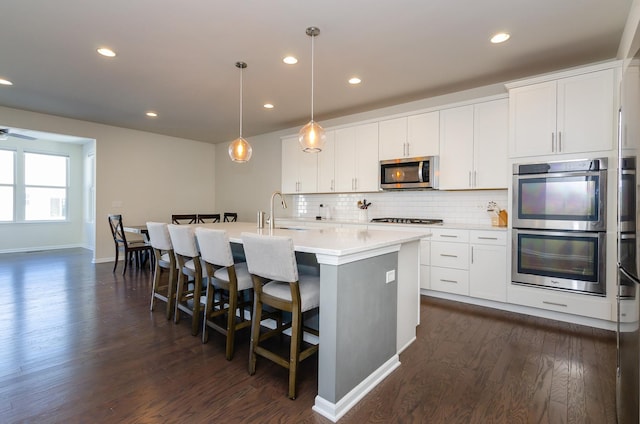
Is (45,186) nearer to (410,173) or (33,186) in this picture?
(33,186)

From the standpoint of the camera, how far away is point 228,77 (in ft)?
12.3

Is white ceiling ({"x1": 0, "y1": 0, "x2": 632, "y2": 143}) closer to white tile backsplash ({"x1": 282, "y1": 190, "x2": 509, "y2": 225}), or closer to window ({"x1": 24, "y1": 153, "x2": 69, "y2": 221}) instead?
white tile backsplash ({"x1": 282, "y1": 190, "x2": 509, "y2": 225})

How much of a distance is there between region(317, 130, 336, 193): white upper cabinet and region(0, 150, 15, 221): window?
23.3 ft

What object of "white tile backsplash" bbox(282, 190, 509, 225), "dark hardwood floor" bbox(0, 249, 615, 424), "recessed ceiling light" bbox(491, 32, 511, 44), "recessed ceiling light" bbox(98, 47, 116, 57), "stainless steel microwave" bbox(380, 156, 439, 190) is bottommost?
"dark hardwood floor" bbox(0, 249, 615, 424)

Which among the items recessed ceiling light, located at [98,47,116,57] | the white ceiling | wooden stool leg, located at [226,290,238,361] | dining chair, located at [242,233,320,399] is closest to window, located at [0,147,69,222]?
the white ceiling

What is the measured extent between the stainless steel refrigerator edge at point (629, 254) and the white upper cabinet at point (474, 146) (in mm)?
2166

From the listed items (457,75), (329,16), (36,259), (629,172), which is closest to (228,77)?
(329,16)

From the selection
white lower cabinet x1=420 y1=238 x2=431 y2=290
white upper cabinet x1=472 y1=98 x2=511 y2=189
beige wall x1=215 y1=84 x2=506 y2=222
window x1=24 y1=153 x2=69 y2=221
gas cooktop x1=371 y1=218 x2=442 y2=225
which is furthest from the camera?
window x1=24 y1=153 x2=69 y2=221

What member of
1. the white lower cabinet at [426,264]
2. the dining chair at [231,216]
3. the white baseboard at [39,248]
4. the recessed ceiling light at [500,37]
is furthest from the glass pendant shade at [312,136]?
the white baseboard at [39,248]

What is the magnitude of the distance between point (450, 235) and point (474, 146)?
3.70 feet

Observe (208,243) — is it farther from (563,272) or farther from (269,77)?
(563,272)

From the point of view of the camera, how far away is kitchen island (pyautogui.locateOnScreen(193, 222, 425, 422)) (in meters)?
1.77

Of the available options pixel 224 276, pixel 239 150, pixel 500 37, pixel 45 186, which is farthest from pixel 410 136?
pixel 45 186

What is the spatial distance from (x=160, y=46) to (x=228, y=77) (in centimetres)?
86
